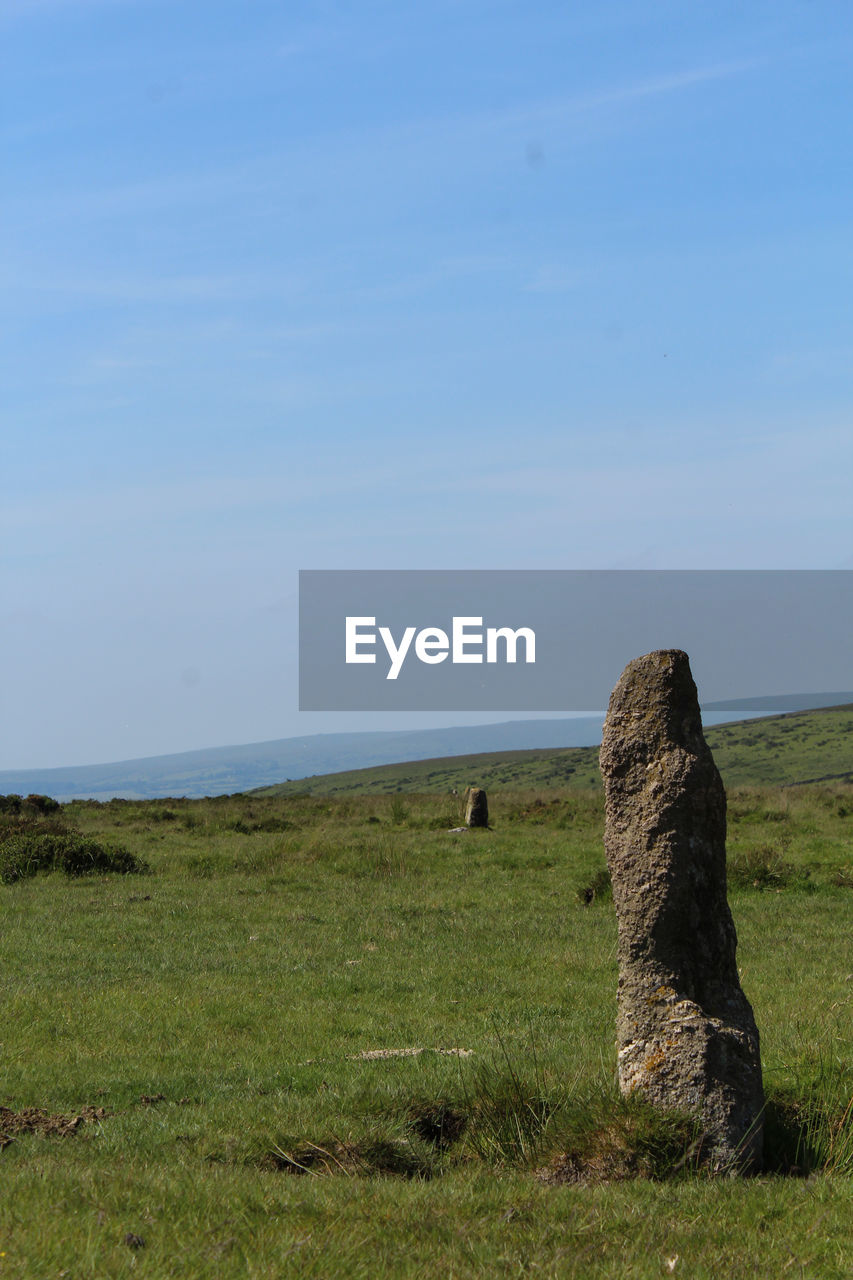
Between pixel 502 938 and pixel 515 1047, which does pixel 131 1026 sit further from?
pixel 502 938

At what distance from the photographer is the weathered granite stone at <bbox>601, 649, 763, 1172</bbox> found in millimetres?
7691

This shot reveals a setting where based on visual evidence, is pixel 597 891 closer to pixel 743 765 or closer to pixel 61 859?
pixel 61 859

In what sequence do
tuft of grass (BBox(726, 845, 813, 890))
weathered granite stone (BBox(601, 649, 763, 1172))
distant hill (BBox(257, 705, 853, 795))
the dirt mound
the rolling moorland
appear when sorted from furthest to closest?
distant hill (BBox(257, 705, 853, 795)), tuft of grass (BBox(726, 845, 813, 890)), the dirt mound, weathered granite stone (BBox(601, 649, 763, 1172)), the rolling moorland

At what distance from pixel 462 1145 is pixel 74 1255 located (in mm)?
3492

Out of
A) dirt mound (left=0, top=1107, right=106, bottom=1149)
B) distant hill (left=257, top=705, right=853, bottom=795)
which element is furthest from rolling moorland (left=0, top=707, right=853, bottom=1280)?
distant hill (left=257, top=705, right=853, bottom=795)

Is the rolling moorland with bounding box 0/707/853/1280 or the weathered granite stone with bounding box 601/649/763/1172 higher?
the weathered granite stone with bounding box 601/649/763/1172

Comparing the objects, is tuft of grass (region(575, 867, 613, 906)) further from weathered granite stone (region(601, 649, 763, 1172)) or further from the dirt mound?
the dirt mound

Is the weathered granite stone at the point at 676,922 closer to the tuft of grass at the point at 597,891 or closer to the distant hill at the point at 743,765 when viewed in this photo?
the tuft of grass at the point at 597,891

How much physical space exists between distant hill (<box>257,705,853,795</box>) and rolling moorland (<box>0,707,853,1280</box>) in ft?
162

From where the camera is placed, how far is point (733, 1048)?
7.77 metres

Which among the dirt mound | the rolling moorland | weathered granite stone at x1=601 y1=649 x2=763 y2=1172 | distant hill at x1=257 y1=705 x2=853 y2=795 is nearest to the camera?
the rolling moorland

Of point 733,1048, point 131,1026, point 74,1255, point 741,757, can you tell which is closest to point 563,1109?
point 733,1048

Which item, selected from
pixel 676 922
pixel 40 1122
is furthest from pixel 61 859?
pixel 676 922

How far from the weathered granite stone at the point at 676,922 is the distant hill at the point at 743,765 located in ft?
207
